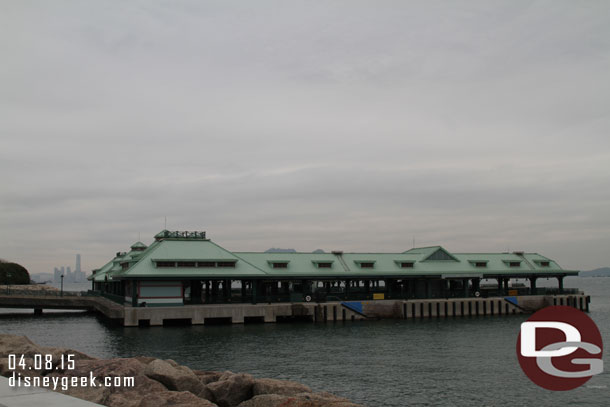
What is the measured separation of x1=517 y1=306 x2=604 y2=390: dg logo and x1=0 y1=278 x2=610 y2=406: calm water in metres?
1.20

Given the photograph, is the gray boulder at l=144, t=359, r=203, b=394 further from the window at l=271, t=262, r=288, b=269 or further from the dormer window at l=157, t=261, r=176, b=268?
the window at l=271, t=262, r=288, b=269

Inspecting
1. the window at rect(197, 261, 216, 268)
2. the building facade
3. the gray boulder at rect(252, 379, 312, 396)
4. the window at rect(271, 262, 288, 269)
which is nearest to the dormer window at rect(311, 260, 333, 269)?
the building facade

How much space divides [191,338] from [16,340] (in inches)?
1173

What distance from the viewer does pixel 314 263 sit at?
283ft

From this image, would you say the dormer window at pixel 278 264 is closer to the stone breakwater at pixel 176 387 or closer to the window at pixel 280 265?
the window at pixel 280 265

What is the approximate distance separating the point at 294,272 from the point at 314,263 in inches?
175

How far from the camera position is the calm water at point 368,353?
1433 inches

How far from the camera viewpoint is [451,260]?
9325 cm

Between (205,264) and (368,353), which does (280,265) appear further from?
(368,353)

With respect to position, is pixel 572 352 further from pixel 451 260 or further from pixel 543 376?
pixel 451 260

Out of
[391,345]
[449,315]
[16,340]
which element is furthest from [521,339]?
[16,340]

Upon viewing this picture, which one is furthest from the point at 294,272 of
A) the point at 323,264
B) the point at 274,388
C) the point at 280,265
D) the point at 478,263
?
the point at 274,388

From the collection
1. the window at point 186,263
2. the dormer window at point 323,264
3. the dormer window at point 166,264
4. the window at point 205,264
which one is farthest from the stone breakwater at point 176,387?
the dormer window at point 323,264

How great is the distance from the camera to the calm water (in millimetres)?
36406
